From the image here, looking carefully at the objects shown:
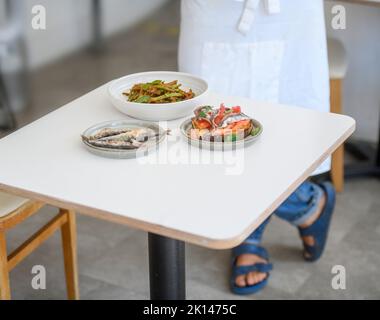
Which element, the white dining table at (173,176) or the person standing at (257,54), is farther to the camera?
the person standing at (257,54)

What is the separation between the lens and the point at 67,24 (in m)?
4.39

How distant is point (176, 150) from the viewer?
162 cm

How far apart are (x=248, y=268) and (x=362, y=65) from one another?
1162 mm

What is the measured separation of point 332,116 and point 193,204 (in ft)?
1.70

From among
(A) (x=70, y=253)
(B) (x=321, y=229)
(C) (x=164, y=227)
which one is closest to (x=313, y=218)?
(B) (x=321, y=229)

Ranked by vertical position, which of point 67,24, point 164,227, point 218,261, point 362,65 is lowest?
point 218,261

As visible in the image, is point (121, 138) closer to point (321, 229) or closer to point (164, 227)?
point (164, 227)

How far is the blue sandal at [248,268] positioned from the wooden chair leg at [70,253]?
18.6 inches

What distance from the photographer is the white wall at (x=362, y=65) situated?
3.09 m

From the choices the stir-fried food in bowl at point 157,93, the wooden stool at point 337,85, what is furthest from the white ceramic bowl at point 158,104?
the wooden stool at point 337,85

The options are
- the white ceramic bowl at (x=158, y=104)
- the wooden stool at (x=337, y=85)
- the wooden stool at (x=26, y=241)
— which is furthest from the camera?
the wooden stool at (x=337, y=85)

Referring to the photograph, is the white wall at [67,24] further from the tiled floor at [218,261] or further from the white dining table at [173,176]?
the white dining table at [173,176]

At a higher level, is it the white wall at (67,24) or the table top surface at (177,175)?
the table top surface at (177,175)

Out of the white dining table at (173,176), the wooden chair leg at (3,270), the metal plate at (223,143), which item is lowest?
the wooden chair leg at (3,270)
